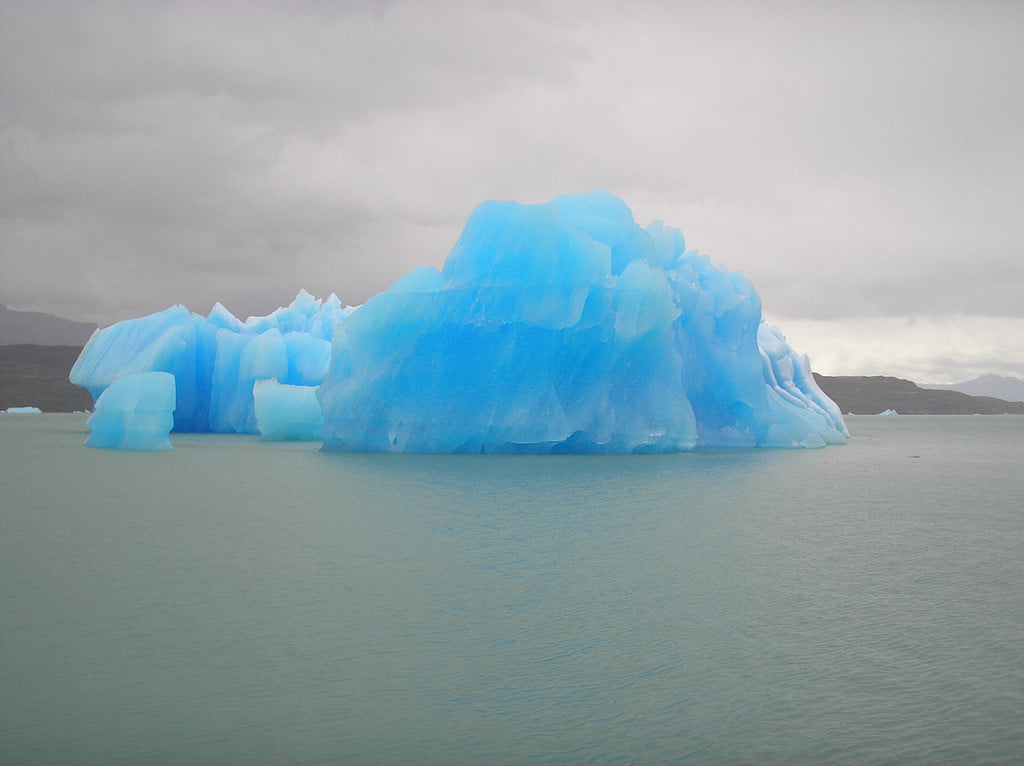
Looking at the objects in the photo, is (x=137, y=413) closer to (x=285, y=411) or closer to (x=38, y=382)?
(x=285, y=411)

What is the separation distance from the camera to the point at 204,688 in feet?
13.9

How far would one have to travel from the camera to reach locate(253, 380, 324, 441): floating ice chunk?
25.0 meters

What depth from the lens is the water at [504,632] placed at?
12.2 ft

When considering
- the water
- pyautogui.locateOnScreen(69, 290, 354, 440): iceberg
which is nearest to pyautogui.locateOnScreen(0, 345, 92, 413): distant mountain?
pyautogui.locateOnScreen(69, 290, 354, 440): iceberg

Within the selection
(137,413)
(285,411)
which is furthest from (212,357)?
(137,413)

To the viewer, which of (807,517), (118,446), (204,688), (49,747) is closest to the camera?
(49,747)

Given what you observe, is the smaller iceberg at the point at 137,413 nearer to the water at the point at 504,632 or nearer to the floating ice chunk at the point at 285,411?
the floating ice chunk at the point at 285,411

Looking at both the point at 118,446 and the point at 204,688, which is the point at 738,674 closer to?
the point at 204,688

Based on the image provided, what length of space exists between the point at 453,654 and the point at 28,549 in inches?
192

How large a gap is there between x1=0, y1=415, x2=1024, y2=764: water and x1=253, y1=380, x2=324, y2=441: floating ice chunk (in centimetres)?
1369

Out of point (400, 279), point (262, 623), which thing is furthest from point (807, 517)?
point (400, 279)

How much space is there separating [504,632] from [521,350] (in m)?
13.3

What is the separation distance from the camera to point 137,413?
20.6 metres

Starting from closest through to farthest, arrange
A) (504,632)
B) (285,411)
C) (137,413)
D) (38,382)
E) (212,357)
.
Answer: (504,632), (137,413), (285,411), (212,357), (38,382)
